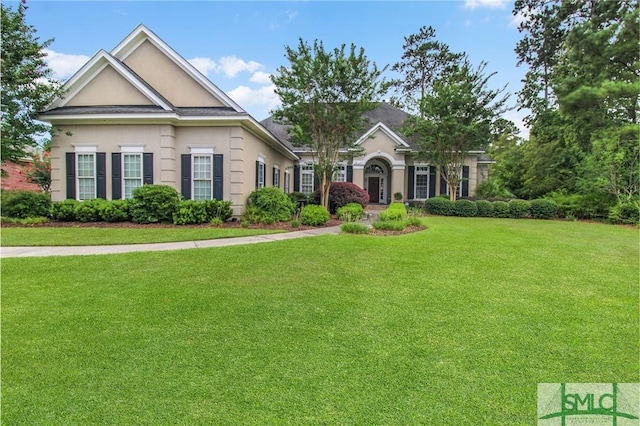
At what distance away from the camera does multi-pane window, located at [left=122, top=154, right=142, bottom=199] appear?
41.4 feet

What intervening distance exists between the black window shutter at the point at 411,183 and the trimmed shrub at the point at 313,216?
39.8 feet

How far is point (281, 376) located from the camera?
2834 millimetres

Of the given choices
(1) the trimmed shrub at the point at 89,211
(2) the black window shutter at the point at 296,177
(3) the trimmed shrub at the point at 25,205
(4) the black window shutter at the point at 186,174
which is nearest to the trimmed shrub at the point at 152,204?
(1) the trimmed shrub at the point at 89,211

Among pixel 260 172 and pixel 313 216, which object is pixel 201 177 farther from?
pixel 313 216

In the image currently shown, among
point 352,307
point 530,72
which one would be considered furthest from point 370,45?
point 530,72

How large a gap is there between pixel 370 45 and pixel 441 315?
12913 millimetres

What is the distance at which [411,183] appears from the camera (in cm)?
2300

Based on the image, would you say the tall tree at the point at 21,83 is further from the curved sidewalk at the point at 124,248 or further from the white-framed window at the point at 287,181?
the white-framed window at the point at 287,181

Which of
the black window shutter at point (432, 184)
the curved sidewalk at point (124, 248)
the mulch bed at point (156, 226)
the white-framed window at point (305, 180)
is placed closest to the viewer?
the curved sidewalk at point (124, 248)

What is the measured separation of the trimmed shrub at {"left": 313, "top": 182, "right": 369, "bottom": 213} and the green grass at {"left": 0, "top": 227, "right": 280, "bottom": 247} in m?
6.55

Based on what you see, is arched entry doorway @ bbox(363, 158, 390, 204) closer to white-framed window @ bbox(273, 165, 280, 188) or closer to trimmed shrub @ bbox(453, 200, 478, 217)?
trimmed shrub @ bbox(453, 200, 478, 217)

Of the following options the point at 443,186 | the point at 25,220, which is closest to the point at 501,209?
the point at 443,186

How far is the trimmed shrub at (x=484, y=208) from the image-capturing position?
59.1ft
